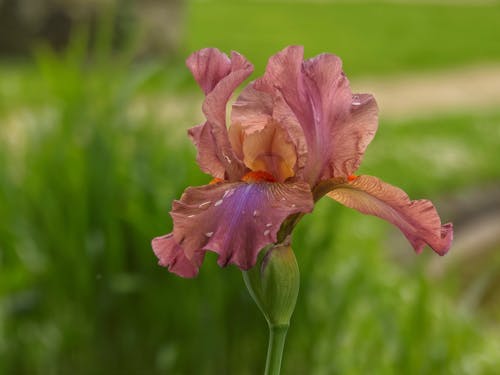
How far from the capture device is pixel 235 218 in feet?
2.06

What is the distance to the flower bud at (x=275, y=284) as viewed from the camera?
0.68 metres

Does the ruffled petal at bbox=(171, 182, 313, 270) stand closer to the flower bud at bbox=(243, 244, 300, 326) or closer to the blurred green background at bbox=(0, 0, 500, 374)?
the flower bud at bbox=(243, 244, 300, 326)

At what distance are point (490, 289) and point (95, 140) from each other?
300 centimetres

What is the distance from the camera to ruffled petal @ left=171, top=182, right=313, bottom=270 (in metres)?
0.61

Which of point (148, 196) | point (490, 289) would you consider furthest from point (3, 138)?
point (490, 289)

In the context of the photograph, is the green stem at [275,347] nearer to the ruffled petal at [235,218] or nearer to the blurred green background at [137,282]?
the ruffled petal at [235,218]

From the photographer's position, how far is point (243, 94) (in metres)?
0.72

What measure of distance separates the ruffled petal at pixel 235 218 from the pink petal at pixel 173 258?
18mm

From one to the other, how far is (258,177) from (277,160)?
0.03 meters

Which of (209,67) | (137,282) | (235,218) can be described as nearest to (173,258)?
(235,218)

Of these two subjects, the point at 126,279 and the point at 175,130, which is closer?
the point at 126,279

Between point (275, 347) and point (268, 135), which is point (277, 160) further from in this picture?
point (275, 347)

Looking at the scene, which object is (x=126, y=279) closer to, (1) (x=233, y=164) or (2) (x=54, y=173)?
(2) (x=54, y=173)

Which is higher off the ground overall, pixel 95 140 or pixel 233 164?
pixel 233 164
